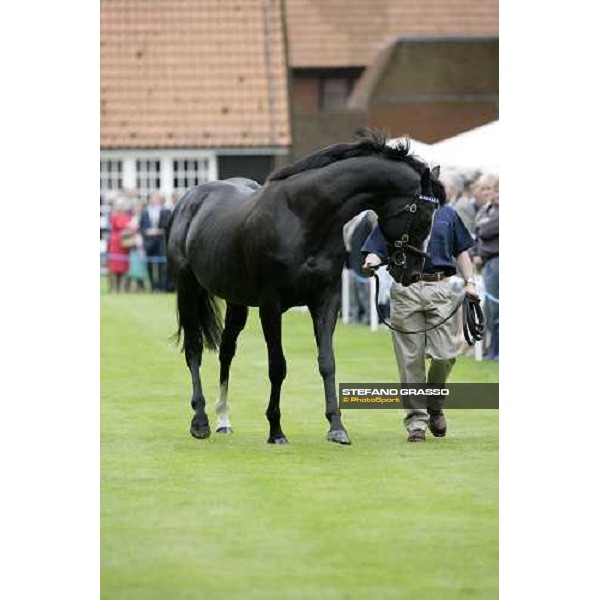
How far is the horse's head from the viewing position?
41.2 ft

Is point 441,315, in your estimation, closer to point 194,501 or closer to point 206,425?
point 206,425

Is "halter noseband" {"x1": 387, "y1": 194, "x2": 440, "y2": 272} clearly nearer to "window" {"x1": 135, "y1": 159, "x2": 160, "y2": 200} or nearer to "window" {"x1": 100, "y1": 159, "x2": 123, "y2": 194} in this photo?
"window" {"x1": 100, "y1": 159, "x2": 123, "y2": 194}

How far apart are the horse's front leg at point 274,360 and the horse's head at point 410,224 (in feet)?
2.76

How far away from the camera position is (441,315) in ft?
43.5

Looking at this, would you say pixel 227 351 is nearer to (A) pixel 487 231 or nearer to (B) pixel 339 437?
(B) pixel 339 437

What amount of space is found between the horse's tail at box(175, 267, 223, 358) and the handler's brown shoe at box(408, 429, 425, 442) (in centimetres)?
173

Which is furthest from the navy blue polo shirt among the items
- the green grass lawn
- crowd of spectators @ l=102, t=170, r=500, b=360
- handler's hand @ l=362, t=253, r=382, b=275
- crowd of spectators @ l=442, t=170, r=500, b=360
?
→ crowd of spectators @ l=442, t=170, r=500, b=360

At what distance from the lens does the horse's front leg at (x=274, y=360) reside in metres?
12.8

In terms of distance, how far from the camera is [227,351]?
13.8 metres

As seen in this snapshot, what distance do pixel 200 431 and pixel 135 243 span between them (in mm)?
10147

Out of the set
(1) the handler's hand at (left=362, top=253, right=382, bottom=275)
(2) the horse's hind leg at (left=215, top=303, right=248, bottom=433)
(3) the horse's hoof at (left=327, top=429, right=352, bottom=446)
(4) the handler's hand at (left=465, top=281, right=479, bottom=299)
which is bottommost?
(3) the horse's hoof at (left=327, top=429, right=352, bottom=446)

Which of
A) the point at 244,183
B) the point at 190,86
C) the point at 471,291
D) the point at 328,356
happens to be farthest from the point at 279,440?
the point at 190,86

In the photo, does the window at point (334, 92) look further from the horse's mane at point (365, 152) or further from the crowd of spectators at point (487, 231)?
Result: the horse's mane at point (365, 152)

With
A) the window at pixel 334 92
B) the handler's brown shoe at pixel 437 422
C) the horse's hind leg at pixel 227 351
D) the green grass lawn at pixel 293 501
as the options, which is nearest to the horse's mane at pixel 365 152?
the horse's hind leg at pixel 227 351
